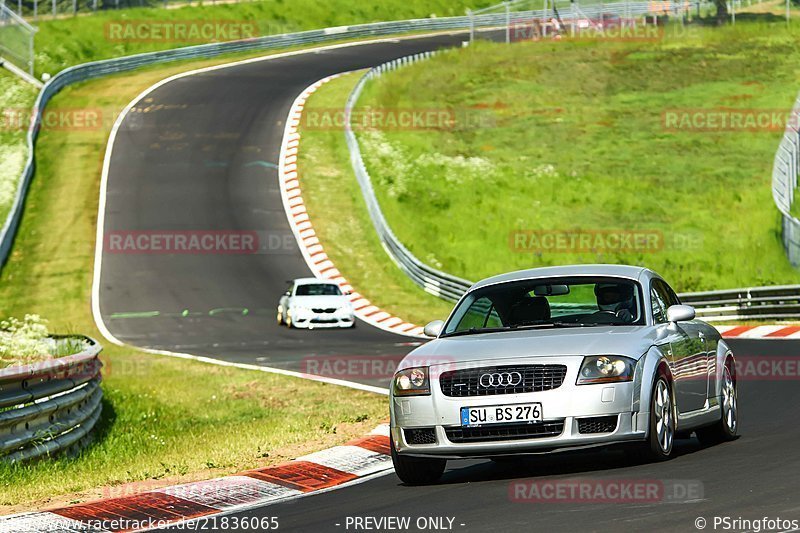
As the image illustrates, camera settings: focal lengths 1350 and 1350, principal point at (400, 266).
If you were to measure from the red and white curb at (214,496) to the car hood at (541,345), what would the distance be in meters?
1.34

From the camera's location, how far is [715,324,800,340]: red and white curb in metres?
23.6

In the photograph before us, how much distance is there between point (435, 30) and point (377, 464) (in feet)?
222

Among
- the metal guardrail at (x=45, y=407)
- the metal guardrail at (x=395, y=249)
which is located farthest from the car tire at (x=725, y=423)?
the metal guardrail at (x=395, y=249)

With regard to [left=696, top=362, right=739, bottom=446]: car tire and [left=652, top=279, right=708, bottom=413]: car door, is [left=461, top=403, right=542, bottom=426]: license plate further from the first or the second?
[left=696, top=362, right=739, bottom=446]: car tire

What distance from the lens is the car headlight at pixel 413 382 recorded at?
9.81 metres

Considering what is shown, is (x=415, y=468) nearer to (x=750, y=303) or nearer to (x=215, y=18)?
(x=750, y=303)

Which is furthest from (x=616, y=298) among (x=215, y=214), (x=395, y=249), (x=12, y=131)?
(x=12, y=131)

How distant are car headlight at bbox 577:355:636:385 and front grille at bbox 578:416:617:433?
0.84 feet

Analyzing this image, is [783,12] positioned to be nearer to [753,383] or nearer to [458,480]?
[753,383]

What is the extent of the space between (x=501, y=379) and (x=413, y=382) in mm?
728

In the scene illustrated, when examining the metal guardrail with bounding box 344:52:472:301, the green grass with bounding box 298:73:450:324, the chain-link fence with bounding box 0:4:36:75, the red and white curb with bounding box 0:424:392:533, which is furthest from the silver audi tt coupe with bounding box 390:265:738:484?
the chain-link fence with bounding box 0:4:36:75

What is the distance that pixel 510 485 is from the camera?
31.3ft

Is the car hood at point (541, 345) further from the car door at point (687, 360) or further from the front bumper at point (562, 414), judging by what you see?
the car door at point (687, 360)

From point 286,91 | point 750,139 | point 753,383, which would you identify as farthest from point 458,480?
point 286,91
